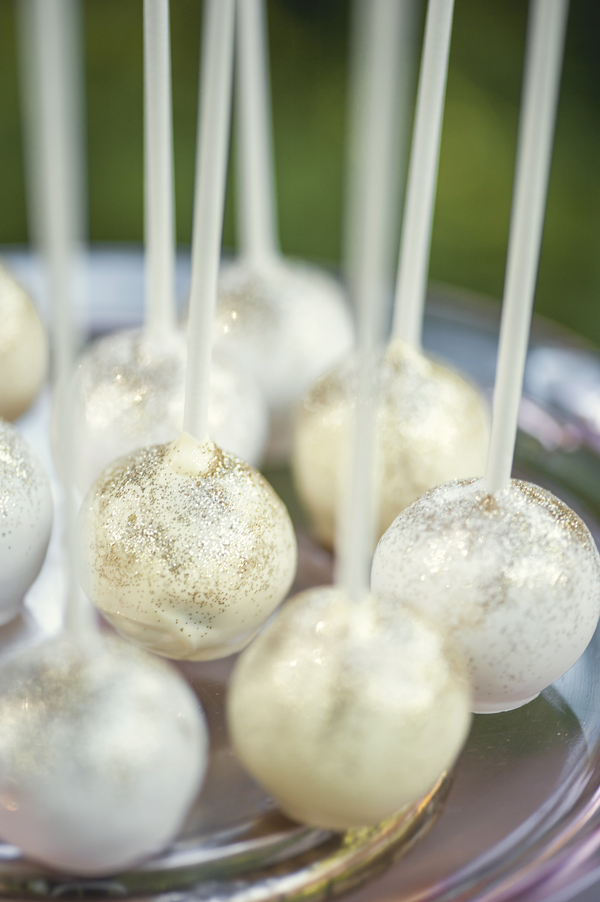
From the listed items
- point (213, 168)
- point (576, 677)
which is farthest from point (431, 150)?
point (576, 677)

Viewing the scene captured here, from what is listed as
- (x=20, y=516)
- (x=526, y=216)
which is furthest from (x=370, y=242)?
(x=20, y=516)

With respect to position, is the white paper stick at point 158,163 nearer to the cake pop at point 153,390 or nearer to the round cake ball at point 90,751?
the cake pop at point 153,390

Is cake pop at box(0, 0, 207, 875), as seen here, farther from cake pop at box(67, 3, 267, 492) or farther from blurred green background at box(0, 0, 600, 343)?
blurred green background at box(0, 0, 600, 343)

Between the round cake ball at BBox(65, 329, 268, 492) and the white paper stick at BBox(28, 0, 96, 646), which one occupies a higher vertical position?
the white paper stick at BBox(28, 0, 96, 646)

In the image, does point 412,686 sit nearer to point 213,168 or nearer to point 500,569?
Result: point 500,569

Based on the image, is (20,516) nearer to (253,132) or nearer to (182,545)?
(182,545)

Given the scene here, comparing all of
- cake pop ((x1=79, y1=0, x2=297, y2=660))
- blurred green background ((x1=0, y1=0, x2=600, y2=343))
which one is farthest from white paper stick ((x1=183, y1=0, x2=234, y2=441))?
blurred green background ((x1=0, y1=0, x2=600, y2=343))
